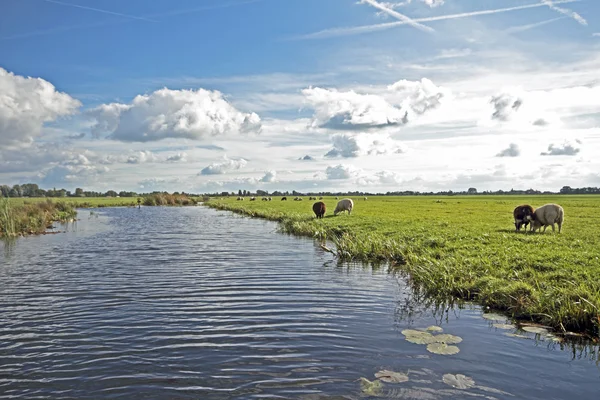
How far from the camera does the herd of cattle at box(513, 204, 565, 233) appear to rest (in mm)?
23516

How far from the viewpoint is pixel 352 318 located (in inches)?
424

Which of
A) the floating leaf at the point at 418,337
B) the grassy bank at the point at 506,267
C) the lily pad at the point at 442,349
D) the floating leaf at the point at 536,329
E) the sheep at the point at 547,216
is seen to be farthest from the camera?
the sheep at the point at 547,216

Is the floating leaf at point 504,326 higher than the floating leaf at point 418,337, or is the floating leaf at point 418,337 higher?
the floating leaf at point 504,326

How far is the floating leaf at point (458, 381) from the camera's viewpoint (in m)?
6.92

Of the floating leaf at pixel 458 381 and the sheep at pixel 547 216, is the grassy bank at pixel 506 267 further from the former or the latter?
the floating leaf at pixel 458 381

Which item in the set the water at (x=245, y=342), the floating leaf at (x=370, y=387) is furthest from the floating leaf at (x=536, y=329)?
the floating leaf at (x=370, y=387)

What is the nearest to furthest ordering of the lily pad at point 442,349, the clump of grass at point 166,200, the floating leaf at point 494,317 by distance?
1. the lily pad at point 442,349
2. the floating leaf at point 494,317
3. the clump of grass at point 166,200

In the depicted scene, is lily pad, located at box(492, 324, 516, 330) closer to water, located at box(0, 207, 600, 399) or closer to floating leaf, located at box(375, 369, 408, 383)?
water, located at box(0, 207, 600, 399)

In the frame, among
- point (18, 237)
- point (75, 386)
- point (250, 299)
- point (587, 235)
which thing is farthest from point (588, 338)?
point (18, 237)

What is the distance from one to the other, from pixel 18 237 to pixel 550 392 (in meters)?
34.8

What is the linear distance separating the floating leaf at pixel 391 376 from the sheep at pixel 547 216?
67.2 feet

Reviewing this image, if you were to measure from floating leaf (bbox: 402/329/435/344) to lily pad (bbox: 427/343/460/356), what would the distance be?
0.82 ft

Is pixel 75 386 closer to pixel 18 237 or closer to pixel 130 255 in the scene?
pixel 130 255

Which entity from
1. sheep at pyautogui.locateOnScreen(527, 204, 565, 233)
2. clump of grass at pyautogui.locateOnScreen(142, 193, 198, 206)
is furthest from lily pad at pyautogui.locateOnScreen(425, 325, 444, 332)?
clump of grass at pyautogui.locateOnScreen(142, 193, 198, 206)
